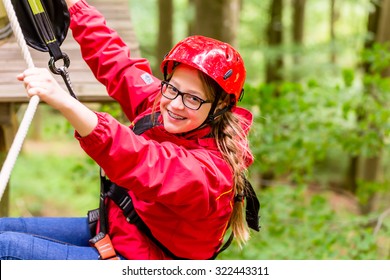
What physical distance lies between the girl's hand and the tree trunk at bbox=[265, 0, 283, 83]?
997 centimetres

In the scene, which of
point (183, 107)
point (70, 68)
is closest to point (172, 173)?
point (183, 107)

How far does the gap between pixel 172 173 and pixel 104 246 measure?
646 mm

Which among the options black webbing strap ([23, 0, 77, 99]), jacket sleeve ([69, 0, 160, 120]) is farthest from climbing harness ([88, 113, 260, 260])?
black webbing strap ([23, 0, 77, 99])

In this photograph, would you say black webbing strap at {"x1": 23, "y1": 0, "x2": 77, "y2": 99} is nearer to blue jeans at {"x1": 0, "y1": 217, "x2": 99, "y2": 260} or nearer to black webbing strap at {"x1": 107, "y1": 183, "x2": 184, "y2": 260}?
black webbing strap at {"x1": 107, "y1": 183, "x2": 184, "y2": 260}

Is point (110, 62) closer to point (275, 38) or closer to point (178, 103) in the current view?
point (178, 103)

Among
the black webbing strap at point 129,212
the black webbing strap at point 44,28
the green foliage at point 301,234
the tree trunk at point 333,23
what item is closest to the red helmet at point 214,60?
the black webbing strap at point 44,28

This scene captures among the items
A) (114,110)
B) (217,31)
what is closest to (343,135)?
(217,31)

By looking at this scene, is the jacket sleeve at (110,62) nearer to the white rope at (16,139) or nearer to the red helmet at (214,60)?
the red helmet at (214,60)

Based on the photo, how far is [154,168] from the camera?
1959mm

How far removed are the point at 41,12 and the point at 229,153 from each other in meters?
1.08

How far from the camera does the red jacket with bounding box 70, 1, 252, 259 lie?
75.2 inches

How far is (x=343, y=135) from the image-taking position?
578 centimetres

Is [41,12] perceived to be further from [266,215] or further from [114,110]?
[266,215]

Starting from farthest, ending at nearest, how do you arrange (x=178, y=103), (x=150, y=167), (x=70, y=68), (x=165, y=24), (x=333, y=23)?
1. (x=333, y=23)
2. (x=165, y=24)
3. (x=70, y=68)
4. (x=178, y=103)
5. (x=150, y=167)
